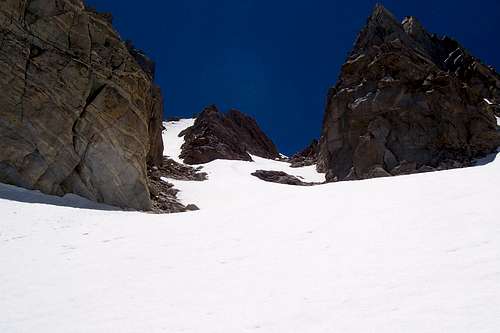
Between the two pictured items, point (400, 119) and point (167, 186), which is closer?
point (167, 186)

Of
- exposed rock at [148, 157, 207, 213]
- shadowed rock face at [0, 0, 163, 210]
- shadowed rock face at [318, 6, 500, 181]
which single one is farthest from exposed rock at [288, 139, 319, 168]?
shadowed rock face at [0, 0, 163, 210]

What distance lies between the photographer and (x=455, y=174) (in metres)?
14.8

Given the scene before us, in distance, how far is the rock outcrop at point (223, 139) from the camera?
70125mm

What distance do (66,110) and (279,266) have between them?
60.4ft

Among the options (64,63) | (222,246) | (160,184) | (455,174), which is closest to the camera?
(222,246)

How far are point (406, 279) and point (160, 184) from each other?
1331 inches

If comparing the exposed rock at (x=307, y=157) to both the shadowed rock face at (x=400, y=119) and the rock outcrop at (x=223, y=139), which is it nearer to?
the rock outcrop at (x=223, y=139)

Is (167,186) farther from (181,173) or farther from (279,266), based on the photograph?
(279,266)

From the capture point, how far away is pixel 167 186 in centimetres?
3894

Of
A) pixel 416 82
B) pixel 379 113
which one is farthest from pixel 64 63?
pixel 416 82

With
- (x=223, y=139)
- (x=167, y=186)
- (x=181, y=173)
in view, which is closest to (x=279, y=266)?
(x=167, y=186)

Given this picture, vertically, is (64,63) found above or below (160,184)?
above

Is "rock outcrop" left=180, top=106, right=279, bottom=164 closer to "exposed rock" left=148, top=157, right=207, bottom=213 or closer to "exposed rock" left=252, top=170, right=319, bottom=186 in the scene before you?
"exposed rock" left=148, top=157, right=207, bottom=213

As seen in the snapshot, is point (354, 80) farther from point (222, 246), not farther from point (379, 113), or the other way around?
point (222, 246)
